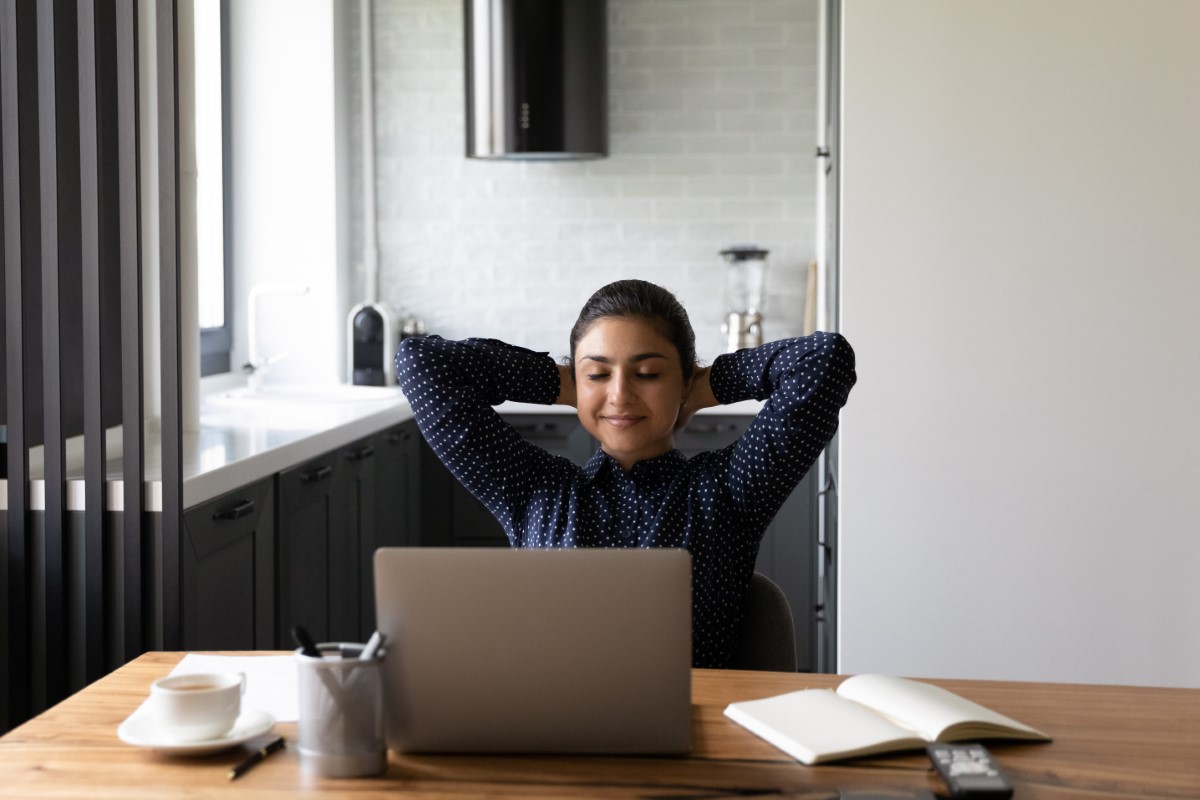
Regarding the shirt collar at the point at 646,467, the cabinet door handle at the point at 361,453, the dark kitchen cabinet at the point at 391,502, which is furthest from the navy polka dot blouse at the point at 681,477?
the dark kitchen cabinet at the point at 391,502

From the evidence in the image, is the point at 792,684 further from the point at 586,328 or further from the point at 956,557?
the point at 956,557

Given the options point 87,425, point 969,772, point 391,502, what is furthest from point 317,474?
point 969,772

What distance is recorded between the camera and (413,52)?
15.2 ft

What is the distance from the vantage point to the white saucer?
1.16m

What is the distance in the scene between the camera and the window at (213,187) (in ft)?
13.8

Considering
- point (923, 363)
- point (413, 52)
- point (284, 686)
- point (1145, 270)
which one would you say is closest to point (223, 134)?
point (413, 52)

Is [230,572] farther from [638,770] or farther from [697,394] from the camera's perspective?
[638,770]

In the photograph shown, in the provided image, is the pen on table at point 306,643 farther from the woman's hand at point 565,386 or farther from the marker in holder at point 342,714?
the woman's hand at point 565,386

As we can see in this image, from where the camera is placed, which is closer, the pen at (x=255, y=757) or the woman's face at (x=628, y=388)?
the pen at (x=255, y=757)

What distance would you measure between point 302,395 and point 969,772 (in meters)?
3.16

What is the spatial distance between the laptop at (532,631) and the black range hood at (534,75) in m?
3.28

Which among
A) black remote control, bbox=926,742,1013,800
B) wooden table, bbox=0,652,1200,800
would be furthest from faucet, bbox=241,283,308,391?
black remote control, bbox=926,742,1013,800

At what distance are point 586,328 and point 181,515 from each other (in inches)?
33.0

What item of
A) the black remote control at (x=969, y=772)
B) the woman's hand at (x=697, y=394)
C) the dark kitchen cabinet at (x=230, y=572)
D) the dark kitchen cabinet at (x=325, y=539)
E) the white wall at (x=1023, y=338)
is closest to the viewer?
the black remote control at (x=969, y=772)
